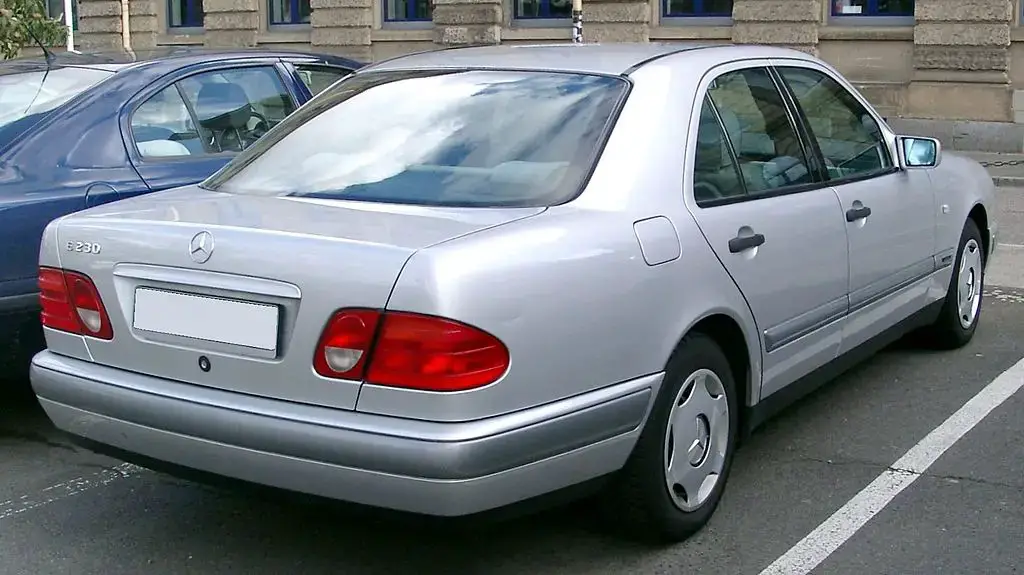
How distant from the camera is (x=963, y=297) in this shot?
20.2 ft

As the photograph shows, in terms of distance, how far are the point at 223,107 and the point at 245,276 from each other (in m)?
2.90

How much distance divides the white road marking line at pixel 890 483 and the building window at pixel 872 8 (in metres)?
14.2

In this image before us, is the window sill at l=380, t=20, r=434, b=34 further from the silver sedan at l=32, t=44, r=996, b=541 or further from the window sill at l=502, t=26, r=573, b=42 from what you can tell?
the silver sedan at l=32, t=44, r=996, b=541

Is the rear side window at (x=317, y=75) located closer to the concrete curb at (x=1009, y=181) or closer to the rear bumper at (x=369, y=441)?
the rear bumper at (x=369, y=441)

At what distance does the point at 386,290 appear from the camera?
3.09 m

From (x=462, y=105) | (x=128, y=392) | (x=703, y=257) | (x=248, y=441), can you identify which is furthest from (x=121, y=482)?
(x=703, y=257)

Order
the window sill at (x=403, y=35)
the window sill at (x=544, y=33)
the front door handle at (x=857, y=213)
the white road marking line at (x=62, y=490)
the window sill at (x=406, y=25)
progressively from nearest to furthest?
the white road marking line at (x=62, y=490) → the front door handle at (x=857, y=213) → the window sill at (x=544, y=33) → the window sill at (x=403, y=35) → the window sill at (x=406, y=25)

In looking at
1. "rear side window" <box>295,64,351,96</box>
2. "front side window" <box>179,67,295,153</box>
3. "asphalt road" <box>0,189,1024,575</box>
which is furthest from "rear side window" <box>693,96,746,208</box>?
"rear side window" <box>295,64,351,96</box>

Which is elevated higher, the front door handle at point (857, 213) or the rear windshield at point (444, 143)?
the rear windshield at point (444, 143)

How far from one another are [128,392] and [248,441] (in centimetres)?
46

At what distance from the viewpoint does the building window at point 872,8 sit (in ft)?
61.9

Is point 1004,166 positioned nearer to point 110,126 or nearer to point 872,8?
point 872,8

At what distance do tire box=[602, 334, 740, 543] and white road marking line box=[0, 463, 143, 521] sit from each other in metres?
1.73

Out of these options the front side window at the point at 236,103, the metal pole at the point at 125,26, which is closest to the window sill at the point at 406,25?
the metal pole at the point at 125,26
